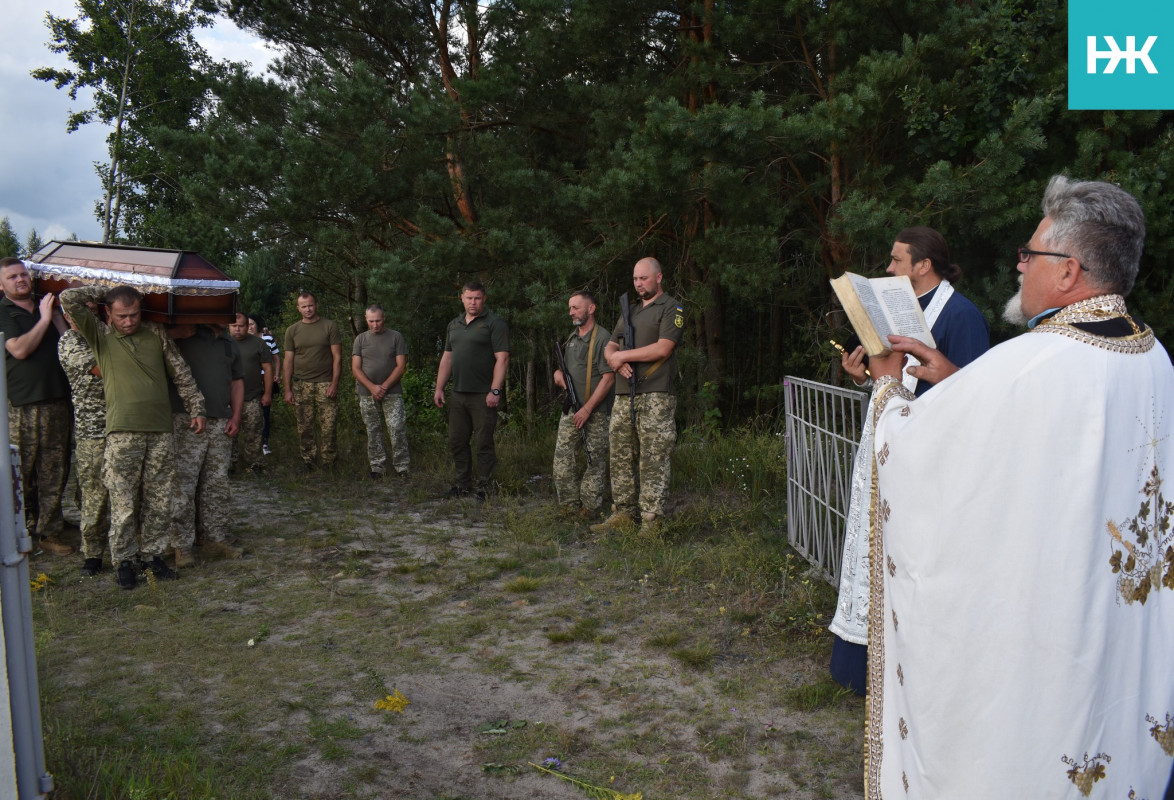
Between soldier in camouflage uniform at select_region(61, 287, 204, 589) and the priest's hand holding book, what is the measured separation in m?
4.83

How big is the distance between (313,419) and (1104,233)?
356 inches

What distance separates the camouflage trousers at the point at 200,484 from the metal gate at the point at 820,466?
4.25 meters

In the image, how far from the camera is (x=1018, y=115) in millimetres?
8555

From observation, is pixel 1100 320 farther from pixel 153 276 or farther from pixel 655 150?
pixel 655 150

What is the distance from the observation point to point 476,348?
27.9 ft

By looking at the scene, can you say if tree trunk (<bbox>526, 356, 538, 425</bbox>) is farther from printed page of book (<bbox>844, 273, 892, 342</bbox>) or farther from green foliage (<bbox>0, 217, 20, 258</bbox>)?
green foliage (<bbox>0, 217, 20, 258</bbox>)

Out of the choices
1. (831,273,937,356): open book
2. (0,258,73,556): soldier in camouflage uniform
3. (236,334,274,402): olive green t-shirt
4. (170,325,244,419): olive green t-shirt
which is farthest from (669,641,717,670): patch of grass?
(236,334,274,402): olive green t-shirt

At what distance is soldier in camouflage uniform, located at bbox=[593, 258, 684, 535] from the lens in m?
6.65

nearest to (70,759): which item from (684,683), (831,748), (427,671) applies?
(427,671)

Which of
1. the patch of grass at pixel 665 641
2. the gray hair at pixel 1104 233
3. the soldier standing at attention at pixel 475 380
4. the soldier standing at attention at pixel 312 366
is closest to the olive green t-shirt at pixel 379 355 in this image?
the soldier standing at attention at pixel 312 366

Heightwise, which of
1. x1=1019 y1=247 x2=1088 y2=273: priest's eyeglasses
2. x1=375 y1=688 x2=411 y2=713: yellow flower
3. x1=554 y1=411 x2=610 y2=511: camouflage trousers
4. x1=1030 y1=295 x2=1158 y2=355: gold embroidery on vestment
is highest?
x1=1019 y1=247 x2=1088 y2=273: priest's eyeglasses

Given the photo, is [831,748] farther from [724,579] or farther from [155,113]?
[155,113]

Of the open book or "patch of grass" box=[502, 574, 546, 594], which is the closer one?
the open book

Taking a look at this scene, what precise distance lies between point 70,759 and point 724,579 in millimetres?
3668
